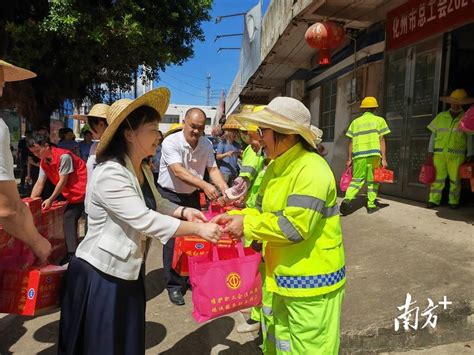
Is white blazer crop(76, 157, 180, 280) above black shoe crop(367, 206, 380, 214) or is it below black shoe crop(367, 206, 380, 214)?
above

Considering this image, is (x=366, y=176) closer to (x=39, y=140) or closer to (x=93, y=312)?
(x=39, y=140)

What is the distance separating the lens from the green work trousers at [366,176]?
18.9 feet

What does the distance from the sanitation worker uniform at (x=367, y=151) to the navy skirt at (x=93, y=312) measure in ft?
14.9

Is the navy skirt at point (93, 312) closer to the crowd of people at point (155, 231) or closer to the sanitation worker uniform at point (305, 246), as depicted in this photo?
the crowd of people at point (155, 231)

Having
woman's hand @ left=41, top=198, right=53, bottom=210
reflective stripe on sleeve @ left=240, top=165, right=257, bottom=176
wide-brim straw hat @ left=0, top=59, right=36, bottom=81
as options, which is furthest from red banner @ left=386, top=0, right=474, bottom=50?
woman's hand @ left=41, top=198, right=53, bottom=210

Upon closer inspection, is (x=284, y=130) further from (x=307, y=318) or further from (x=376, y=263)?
(x=376, y=263)

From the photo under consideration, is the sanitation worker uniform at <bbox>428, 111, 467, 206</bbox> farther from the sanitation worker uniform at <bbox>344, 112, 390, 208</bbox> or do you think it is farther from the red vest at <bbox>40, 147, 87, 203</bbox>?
the red vest at <bbox>40, 147, 87, 203</bbox>

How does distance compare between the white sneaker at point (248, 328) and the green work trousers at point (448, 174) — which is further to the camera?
the green work trousers at point (448, 174)

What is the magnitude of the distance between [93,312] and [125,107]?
0.99 metres

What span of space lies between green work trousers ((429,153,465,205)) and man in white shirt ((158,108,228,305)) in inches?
125

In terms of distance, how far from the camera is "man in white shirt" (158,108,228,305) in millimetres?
3773

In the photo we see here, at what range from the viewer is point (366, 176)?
19.2 ft

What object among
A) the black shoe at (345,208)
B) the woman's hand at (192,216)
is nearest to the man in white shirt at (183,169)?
the woman's hand at (192,216)

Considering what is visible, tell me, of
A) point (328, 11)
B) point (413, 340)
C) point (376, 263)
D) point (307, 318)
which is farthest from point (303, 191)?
point (328, 11)
